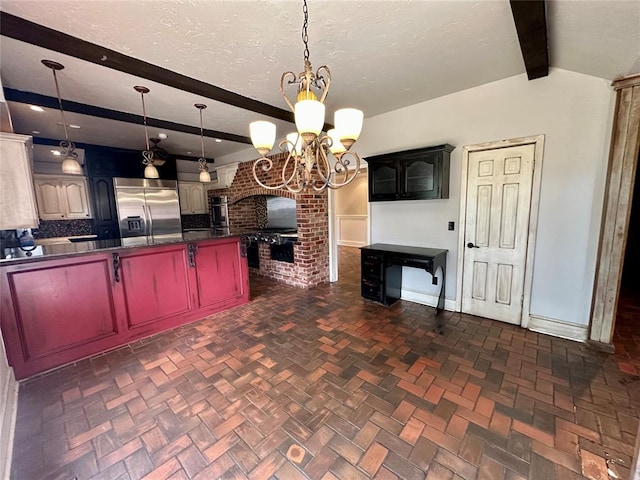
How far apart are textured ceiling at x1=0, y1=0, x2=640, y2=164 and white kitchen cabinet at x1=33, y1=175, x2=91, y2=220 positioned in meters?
2.18

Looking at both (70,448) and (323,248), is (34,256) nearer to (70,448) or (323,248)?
(70,448)

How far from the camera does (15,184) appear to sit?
2068 millimetres

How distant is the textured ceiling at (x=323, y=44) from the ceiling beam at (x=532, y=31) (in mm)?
85

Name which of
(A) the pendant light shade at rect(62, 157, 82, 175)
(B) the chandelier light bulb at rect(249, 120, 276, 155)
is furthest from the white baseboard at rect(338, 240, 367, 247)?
(A) the pendant light shade at rect(62, 157, 82, 175)

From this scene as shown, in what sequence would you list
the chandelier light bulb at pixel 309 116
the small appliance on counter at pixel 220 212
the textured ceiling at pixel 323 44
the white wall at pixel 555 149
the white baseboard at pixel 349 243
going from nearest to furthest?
the chandelier light bulb at pixel 309 116
the textured ceiling at pixel 323 44
the white wall at pixel 555 149
the small appliance on counter at pixel 220 212
the white baseboard at pixel 349 243

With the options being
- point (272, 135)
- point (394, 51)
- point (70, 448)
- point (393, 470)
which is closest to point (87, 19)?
point (272, 135)

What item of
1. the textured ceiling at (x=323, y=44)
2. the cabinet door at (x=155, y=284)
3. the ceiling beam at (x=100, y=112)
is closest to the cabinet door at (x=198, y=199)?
the ceiling beam at (x=100, y=112)

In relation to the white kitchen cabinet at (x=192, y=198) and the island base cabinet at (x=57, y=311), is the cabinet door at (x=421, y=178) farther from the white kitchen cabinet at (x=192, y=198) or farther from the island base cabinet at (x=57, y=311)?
the white kitchen cabinet at (x=192, y=198)

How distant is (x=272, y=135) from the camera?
1714 millimetres

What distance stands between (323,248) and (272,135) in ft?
9.51

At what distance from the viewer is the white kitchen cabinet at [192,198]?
6344mm

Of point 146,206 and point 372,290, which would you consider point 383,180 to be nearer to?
point 372,290

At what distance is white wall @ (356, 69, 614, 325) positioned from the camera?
2305mm

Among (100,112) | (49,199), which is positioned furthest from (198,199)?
(100,112)
